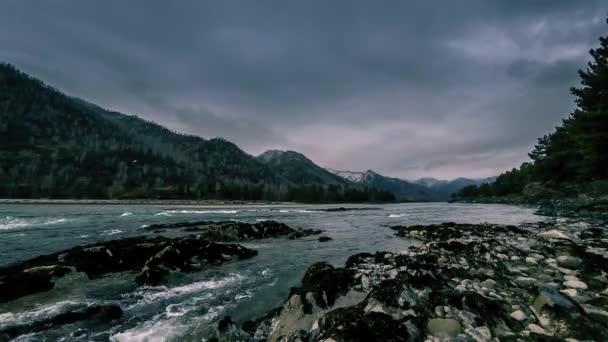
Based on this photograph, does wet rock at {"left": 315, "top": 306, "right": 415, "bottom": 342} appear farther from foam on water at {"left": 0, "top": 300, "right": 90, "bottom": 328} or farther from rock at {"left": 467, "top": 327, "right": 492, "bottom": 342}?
foam on water at {"left": 0, "top": 300, "right": 90, "bottom": 328}

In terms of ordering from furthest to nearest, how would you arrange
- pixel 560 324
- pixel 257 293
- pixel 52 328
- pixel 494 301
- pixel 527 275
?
1. pixel 257 293
2. pixel 527 275
3. pixel 52 328
4. pixel 494 301
5. pixel 560 324

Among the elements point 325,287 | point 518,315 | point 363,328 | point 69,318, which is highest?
point 518,315

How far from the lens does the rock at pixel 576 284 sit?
21.5ft

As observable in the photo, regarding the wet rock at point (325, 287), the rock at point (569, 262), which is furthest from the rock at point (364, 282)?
the rock at point (569, 262)

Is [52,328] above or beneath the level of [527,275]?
beneath

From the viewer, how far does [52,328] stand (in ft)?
21.6

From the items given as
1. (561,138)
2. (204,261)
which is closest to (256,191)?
(561,138)

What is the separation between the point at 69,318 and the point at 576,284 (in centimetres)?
1288

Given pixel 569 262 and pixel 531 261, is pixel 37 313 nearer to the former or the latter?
pixel 531 261

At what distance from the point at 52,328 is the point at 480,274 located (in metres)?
11.6

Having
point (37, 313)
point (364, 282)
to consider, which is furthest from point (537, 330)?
point (37, 313)

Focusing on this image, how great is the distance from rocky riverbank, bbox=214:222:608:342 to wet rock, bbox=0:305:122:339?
3445 millimetres

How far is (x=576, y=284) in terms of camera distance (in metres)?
6.67

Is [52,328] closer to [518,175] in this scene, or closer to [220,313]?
[220,313]
